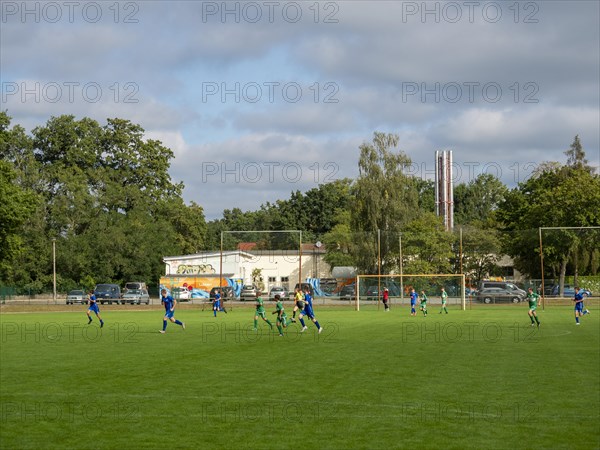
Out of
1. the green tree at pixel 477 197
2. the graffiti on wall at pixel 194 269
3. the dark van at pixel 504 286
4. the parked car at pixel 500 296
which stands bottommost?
the parked car at pixel 500 296

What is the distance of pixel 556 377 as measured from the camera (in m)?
19.0

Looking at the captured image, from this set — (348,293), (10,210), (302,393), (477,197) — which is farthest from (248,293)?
(477,197)

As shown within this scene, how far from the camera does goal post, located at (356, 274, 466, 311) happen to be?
64.9 meters

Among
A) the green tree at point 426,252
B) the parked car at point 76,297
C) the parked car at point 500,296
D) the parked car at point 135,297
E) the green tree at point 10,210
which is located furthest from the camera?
the parked car at point 76,297

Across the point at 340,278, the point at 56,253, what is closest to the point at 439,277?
the point at 340,278

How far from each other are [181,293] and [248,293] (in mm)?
6526

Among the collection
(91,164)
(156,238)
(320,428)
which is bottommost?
→ (320,428)

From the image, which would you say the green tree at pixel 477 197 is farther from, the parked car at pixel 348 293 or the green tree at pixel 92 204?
the parked car at pixel 348 293

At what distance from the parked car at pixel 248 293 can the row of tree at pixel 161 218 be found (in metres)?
4.39

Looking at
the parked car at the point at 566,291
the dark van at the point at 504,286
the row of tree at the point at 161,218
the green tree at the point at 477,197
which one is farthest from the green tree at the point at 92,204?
Result: the green tree at the point at 477,197

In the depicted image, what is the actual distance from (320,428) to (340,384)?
185 inches

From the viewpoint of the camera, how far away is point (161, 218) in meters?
104

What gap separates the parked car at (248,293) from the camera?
72.4m

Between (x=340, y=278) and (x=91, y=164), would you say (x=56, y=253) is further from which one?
(x=340, y=278)
